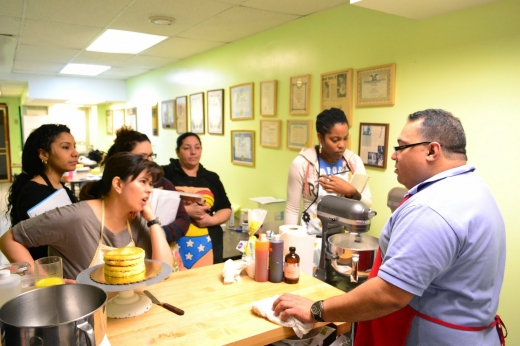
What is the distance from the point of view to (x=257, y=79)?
4.01m

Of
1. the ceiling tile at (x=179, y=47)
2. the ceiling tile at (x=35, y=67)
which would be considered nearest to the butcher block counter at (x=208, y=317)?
the ceiling tile at (x=179, y=47)

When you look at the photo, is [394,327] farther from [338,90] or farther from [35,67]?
[35,67]

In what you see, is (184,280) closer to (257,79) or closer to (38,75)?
(257,79)

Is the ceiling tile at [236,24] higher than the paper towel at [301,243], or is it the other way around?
the ceiling tile at [236,24]

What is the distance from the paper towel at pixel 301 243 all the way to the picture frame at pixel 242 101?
262 cm

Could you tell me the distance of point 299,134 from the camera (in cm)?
345

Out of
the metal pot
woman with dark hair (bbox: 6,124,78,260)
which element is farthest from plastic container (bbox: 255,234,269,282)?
woman with dark hair (bbox: 6,124,78,260)

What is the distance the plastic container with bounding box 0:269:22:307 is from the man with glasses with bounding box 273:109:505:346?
3.26ft

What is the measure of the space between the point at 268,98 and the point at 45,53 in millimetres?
3244

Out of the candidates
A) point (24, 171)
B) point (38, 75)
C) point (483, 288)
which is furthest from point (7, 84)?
point (483, 288)

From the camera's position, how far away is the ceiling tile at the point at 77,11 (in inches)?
116

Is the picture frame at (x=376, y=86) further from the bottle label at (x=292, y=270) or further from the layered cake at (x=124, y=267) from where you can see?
the layered cake at (x=124, y=267)

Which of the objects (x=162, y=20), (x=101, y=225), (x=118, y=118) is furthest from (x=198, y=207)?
(x=118, y=118)

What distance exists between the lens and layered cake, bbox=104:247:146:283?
1.25m
